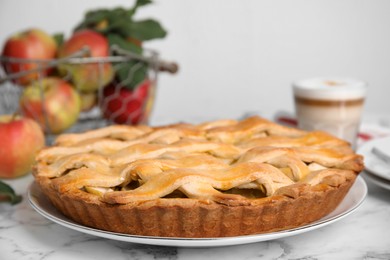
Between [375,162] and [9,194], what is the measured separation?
27.3 inches

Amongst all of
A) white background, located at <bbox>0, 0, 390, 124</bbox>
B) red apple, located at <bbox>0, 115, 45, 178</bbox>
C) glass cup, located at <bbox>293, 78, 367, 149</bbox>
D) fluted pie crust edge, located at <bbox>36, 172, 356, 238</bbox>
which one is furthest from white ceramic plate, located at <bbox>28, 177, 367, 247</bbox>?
white background, located at <bbox>0, 0, 390, 124</bbox>

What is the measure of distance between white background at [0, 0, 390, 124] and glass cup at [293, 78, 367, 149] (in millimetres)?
1238

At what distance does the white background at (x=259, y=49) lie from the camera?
2.66 metres

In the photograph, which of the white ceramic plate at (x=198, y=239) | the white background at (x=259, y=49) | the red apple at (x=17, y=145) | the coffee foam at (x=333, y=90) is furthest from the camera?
the white background at (x=259, y=49)

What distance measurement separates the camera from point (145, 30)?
1.59 m

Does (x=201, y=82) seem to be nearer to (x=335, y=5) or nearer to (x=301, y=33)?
(x=301, y=33)

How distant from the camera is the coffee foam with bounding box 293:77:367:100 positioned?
1.39 meters

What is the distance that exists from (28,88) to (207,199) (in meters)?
0.83

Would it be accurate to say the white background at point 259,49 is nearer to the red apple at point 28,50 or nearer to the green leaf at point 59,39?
the green leaf at point 59,39

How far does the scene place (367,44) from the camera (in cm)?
279

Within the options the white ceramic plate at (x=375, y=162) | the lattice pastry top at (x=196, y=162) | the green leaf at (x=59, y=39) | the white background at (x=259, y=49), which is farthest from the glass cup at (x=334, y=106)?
the white background at (x=259, y=49)

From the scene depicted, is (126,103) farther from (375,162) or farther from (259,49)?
(259,49)

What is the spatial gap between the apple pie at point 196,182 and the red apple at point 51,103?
410 mm

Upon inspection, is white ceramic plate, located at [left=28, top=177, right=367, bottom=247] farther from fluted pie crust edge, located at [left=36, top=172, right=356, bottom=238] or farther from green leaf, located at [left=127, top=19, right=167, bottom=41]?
green leaf, located at [left=127, top=19, right=167, bottom=41]
